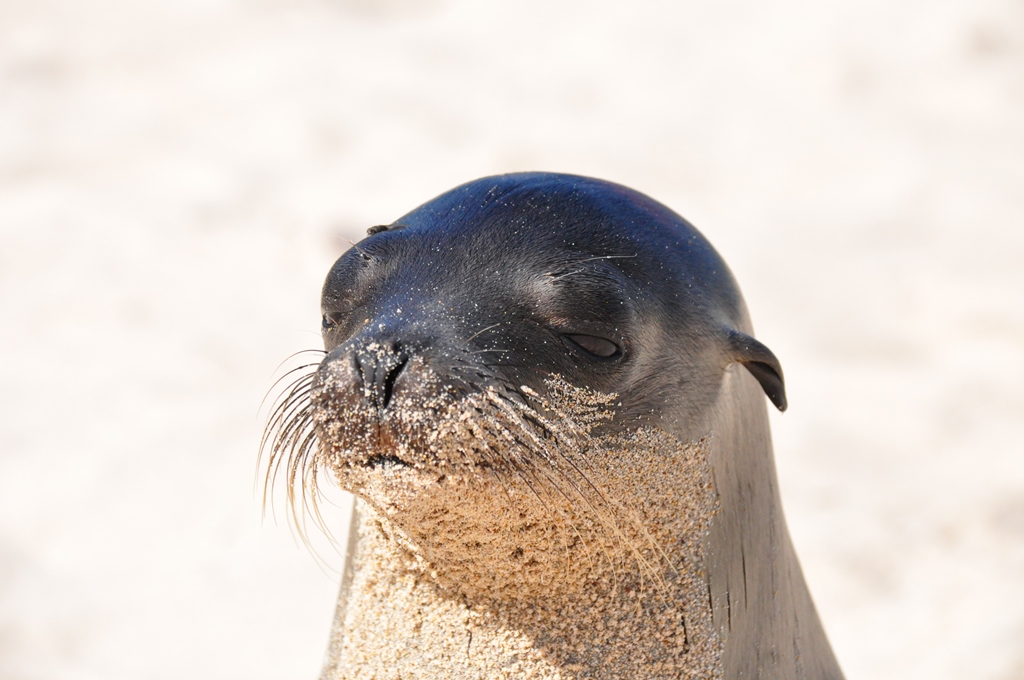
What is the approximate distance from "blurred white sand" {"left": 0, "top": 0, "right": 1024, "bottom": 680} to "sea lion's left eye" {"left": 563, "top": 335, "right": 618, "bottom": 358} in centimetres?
266

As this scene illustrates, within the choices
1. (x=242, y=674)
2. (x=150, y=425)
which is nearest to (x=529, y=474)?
(x=242, y=674)

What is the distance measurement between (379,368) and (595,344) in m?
0.41

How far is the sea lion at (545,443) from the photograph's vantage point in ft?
6.13

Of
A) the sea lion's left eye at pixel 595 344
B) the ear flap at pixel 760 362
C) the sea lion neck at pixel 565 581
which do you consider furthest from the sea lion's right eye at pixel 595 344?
the ear flap at pixel 760 362

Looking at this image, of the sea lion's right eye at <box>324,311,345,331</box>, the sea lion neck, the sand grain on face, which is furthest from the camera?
the sea lion's right eye at <box>324,311,345,331</box>

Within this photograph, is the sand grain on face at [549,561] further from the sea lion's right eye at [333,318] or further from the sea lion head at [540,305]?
the sea lion's right eye at [333,318]

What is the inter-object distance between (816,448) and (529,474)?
3.96m

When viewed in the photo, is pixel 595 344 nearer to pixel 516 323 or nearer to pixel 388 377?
pixel 516 323

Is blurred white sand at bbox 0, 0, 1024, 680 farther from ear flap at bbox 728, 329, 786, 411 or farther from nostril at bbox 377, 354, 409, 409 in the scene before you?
nostril at bbox 377, 354, 409, 409

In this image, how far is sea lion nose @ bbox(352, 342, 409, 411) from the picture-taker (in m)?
1.81

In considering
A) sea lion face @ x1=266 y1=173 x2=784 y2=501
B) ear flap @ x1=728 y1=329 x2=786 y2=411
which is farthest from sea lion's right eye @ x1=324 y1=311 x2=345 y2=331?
ear flap @ x1=728 y1=329 x2=786 y2=411

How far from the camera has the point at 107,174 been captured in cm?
743

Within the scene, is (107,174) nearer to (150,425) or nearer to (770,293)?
(150,425)

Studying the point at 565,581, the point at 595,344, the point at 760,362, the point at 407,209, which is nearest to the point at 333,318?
the point at 595,344
